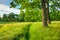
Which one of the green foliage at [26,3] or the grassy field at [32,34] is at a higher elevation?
the green foliage at [26,3]

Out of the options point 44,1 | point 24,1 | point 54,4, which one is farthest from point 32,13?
point 44,1

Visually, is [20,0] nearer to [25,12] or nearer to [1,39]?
[25,12]

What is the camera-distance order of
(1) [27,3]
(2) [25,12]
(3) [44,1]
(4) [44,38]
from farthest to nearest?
(2) [25,12], (1) [27,3], (3) [44,1], (4) [44,38]

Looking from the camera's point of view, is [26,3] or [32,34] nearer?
[32,34]

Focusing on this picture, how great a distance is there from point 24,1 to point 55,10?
5.77 metres

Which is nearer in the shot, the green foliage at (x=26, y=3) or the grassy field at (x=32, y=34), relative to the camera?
the grassy field at (x=32, y=34)

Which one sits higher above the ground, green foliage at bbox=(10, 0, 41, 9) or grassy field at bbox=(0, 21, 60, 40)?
green foliage at bbox=(10, 0, 41, 9)

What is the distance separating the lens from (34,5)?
29969 mm

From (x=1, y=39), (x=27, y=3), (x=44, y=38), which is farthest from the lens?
(x=27, y=3)

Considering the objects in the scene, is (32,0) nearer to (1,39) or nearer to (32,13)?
(32,13)

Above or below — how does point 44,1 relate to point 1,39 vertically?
above

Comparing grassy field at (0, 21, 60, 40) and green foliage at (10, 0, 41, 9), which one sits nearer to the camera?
grassy field at (0, 21, 60, 40)

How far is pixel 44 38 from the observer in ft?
56.3

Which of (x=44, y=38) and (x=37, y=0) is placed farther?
(x=37, y=0)
